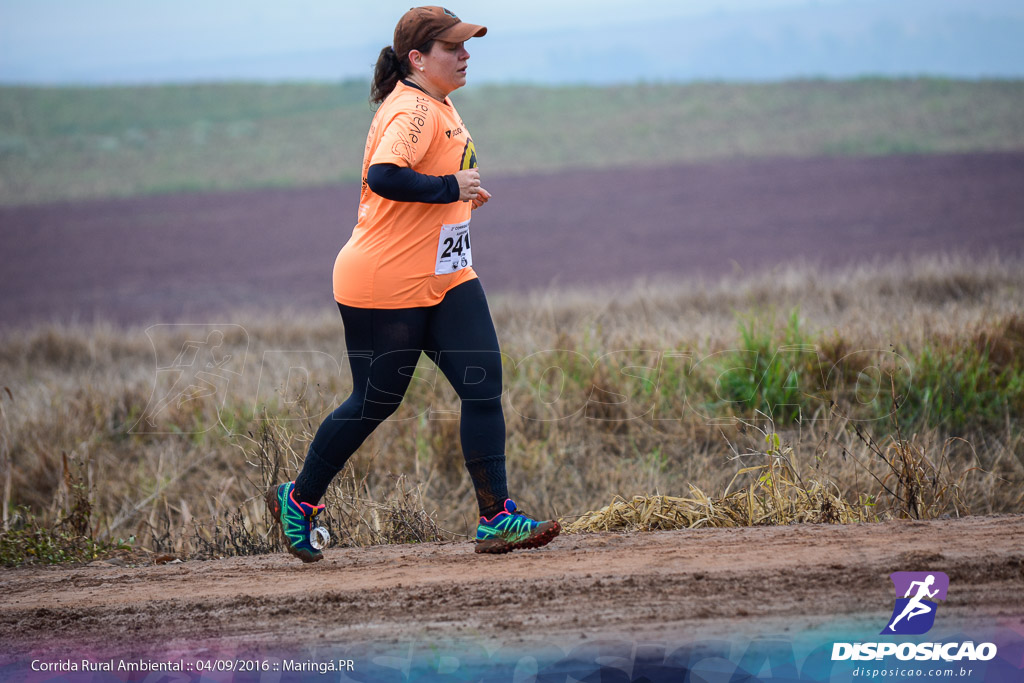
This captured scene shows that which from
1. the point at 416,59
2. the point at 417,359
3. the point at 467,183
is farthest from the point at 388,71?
the point at 417,359

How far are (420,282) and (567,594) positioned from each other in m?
1.27

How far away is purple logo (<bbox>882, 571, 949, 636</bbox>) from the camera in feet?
9.90

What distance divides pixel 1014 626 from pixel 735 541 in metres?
1.11

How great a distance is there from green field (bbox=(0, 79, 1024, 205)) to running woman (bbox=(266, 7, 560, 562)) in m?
29.6

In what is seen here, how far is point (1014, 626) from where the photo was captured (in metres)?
2.99

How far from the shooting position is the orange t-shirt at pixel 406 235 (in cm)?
356

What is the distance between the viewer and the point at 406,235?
3.60 meters

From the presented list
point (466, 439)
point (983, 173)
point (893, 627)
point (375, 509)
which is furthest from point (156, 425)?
point (983, 173)

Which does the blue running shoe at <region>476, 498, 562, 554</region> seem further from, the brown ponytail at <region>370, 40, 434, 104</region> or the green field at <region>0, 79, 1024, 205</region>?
the green field at <region>0, 79, 1024, 205</region>

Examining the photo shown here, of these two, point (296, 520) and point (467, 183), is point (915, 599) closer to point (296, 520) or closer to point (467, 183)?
point (467, 183)

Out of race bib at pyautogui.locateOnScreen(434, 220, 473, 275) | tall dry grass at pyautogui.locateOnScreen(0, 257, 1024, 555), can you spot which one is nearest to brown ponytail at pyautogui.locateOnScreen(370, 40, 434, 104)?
race bib at pyautogui.locateOnScreen(434, 220, 473, 275)

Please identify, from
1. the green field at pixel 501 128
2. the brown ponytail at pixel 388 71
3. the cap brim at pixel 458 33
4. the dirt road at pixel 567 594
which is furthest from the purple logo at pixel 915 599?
the green field at pixel 501 128

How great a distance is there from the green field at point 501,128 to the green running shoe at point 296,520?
98.4 ft

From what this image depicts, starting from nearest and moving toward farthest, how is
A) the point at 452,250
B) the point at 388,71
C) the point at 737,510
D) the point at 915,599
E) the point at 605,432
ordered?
the point at 915,599 < the point at 452,250 < the point at 388,71 < the point at 737,510 < the point at 605,432
